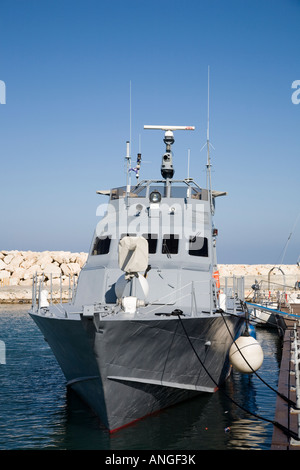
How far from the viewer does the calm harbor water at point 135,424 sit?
372 inches

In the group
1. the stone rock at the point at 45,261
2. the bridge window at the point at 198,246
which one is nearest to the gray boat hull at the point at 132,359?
the bridge window at the point at 198,246

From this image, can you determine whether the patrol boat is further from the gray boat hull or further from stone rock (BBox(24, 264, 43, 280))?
stone rock (BBox(24, 264, 43, 280))

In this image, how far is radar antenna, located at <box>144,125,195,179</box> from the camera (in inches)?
611

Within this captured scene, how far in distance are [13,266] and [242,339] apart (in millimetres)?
47006

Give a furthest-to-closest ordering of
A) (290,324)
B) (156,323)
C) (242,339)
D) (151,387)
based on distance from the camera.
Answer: (290,324) < (242,339) < (151,387) < (156,323)

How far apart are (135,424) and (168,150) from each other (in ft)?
28.9

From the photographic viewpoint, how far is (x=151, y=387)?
10.2 metres

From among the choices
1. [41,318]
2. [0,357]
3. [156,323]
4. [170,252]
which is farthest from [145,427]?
[0,357]

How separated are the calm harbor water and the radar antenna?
259 inches

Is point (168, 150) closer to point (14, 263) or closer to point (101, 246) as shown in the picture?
point (101, 246)

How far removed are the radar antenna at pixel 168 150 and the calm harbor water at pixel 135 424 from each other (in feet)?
21.6

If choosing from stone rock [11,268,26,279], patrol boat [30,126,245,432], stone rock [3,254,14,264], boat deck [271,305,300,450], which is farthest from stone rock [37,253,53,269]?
boat deck [271,305,300,450]
